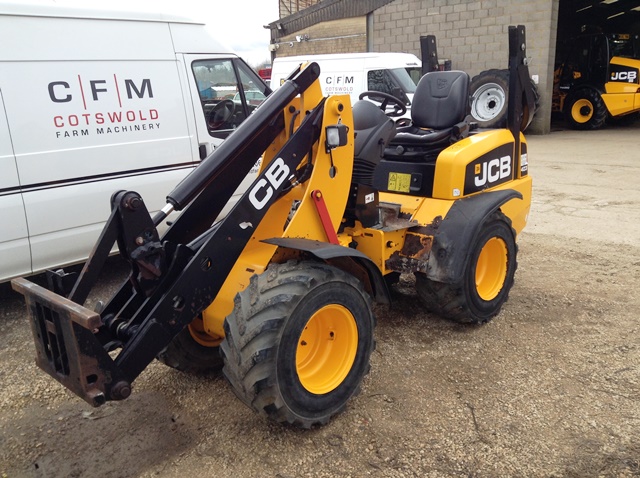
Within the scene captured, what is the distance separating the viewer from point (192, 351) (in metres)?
3.43

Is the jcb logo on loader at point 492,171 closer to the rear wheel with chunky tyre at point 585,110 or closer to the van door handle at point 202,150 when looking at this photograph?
the van door handle at point 202,150

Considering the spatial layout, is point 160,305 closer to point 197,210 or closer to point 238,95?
point 197,210

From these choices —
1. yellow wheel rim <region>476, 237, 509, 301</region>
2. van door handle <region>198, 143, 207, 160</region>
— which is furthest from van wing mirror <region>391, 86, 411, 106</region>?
yellow wheel rim <region>476, 237, 509, 301</region>

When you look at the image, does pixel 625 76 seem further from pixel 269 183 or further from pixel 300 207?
pixel 269 183

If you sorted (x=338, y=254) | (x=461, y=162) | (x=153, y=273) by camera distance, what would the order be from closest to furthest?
(x=153, y=273) < (x=338, y=254) < (x=461, y=162)

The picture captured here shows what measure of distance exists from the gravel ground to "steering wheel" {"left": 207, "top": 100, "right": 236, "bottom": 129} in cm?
242

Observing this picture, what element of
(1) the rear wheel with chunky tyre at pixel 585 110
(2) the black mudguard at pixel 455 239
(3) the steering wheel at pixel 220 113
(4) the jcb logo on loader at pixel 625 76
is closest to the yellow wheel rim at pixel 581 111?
(1) the rear wheel with chunky tyre at pixel 585 110

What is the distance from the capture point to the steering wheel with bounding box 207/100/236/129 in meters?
5.64

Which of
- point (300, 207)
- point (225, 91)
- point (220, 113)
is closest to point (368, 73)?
point (225, 91)

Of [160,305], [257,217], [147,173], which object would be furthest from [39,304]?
[147,173]

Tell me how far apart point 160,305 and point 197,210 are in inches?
25.7

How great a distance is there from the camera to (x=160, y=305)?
2744mm

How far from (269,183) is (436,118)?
6.19 feet

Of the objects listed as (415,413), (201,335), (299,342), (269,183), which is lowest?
(415,413)
